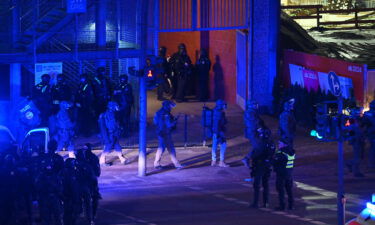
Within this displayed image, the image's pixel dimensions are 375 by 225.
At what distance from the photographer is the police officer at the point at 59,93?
24.1 meters

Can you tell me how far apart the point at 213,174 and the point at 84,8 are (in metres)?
7.67

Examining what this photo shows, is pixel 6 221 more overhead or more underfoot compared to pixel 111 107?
more underfoot

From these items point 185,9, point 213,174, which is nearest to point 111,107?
point 213,174

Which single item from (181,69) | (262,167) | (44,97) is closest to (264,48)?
(181,69)

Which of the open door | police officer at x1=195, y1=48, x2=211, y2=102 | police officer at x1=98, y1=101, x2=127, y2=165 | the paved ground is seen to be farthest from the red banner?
police officer at x1=98, y1=101, x2=127, y2=165

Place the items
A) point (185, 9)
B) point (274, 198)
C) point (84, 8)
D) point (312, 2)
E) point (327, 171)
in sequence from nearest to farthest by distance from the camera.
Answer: point (274, 198) < point (327, 171) < point (84, 8) < point (185, 9) < point (312, 2)

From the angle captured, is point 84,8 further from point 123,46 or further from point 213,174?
point 213,174

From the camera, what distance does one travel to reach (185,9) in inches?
1129

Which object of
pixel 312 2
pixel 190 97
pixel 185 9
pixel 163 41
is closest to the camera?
pixel 185 9

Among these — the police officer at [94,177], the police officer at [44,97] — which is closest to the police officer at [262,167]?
the police officer at [94,177]

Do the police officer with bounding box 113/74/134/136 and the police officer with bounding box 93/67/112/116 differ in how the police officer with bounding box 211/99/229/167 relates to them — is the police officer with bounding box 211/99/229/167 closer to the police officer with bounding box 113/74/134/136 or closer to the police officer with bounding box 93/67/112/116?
the police officer with bounding box 113/74/134/136

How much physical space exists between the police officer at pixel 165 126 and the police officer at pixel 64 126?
234 centimetres

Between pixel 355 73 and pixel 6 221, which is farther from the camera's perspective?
pixel 355 73

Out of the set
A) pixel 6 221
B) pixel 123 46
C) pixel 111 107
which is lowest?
pixel 6 221
